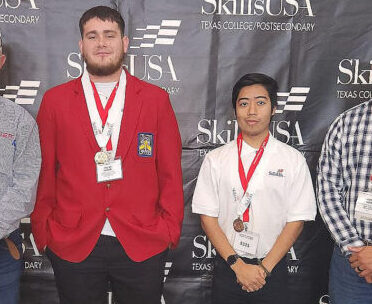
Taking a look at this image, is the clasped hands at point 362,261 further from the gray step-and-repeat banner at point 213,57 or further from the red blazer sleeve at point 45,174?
the red blazer sleeve at point 45,174

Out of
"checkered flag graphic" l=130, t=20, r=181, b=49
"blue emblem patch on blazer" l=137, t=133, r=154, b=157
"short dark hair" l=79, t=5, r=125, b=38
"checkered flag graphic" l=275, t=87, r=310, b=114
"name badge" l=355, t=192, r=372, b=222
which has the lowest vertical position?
"name badge" l=355, t=192, r=372, b=222

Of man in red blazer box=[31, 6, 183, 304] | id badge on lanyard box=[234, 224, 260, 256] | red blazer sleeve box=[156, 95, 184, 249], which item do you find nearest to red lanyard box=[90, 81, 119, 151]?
man in red blazer box=[31, 6, 183, 304]

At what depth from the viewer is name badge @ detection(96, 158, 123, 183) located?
2047 mm

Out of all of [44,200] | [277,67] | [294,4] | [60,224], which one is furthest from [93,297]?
[294,4]

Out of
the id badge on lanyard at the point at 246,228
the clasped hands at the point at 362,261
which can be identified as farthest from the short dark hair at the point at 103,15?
the clasped hands at the point at 362,261

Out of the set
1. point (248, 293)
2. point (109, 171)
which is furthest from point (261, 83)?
point (248, 293)

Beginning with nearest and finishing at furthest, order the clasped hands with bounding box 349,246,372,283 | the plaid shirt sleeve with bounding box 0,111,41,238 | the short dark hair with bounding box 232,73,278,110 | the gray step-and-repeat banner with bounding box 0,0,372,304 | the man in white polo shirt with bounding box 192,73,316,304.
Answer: the plaid shirt sleeve with bounding box 0,111,41,238 < the clasped hands with bounding box 349,246,372,283 < the man in white polo shirt with bounding box 192,73,316,304 < the short dark hair with bounding box 232,73,278,110 < the gray step-and-repeat banner with bounding box 0,0,372,304

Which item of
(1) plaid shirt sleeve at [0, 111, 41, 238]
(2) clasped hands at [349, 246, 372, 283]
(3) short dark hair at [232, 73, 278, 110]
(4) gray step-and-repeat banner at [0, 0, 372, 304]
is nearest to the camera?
(1) plaid shirt sleeve at [0, 111, 41, 238]

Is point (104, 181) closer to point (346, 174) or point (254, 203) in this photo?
point (254, 203)

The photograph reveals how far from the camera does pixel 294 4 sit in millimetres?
2797

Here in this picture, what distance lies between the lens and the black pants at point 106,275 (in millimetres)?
2090

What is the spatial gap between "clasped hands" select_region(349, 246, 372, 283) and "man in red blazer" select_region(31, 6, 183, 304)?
913 millimetres

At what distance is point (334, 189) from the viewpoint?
220 cm

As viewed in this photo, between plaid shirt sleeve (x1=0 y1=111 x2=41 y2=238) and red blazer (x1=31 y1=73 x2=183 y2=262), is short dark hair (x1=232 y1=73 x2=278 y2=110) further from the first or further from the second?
plaid shirt sleeve (x1=0 y1=111 x2=41 y2=238)
